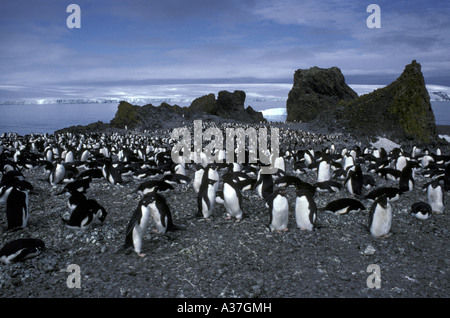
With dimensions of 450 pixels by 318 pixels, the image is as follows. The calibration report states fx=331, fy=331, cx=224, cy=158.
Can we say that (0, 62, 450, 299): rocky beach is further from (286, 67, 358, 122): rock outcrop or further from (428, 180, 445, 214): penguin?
(286, 67, 358, 122): rock outcrop

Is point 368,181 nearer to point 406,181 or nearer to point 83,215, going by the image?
point 406,181

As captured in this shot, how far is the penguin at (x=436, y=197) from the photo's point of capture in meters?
7.62

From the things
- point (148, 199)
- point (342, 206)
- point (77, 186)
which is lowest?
point (342, 206)

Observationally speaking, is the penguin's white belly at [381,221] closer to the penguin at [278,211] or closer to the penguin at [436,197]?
the penguin at [278,211]

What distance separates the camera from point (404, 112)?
29.1 meters

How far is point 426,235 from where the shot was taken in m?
6.53

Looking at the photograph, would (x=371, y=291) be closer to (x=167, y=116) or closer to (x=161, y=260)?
(x=161, y=260)

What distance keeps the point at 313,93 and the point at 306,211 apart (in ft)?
186

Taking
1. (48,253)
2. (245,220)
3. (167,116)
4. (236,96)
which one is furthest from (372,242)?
(236,96)

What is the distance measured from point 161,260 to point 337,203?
4.14 metres

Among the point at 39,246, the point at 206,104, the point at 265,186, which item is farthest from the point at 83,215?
the point at 206,104

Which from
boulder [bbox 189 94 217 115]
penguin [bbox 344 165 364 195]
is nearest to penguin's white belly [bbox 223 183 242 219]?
penguin [bbox 344 165 364 195]

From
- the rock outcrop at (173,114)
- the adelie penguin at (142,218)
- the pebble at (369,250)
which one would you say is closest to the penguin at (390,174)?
the pebble at (369,250)
